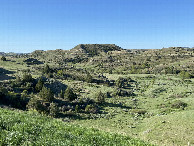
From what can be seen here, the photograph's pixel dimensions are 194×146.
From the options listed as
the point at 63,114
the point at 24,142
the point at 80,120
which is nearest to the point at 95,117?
the point at 80,120

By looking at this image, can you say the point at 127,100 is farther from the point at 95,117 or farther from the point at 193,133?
the point at 193,133

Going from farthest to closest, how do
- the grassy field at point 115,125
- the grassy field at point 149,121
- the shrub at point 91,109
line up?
the shrub at point 91,109 < the grassy field at point 149,121 < the grassy field at point 115,125

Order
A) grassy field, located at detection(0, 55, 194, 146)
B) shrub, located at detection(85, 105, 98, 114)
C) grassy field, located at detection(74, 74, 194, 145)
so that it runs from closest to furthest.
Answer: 1. grassy field, located at detection(0, 55, 194, 146)
2. grassy field, located at detection(74, 74, 194, 145)
3. shrub, located at detection(85, 105, 98, 114)

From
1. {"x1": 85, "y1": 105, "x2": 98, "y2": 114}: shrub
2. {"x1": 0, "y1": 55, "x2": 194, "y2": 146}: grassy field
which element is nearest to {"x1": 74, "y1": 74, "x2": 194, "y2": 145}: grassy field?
{"x1": 0, "y1": 55, "x2": 194, "y2": 146}: grassy field

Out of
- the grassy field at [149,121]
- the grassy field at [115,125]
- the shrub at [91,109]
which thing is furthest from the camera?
the shrub at [91,109]

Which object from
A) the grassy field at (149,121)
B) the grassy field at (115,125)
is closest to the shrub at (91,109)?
the grassy field at (115,125)

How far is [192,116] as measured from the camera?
1185 inches

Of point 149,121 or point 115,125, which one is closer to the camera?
point 149,121

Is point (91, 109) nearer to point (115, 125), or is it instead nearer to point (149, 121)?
point (115, 125)

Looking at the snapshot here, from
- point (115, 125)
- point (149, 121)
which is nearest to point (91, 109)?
point (115, 125)

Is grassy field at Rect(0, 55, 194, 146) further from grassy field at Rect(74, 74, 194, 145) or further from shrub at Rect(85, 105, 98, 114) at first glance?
shrub at Rect(85, 105, 98, 114)

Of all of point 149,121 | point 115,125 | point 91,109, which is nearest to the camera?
point 149,121

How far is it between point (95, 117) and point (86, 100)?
12.5 m

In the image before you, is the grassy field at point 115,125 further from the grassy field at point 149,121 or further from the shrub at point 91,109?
the shrub at point 91,109
